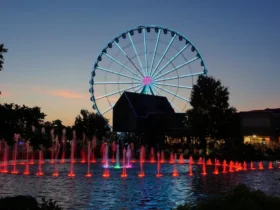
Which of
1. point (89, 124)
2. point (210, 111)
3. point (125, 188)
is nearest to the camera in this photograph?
point (125, 188)

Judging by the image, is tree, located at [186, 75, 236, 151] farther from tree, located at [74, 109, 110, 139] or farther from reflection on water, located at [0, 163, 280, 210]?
tree, located at [74, 109, 110, 139]

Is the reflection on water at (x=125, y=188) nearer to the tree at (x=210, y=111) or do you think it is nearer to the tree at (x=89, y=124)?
the tree at (x=210, y=111)

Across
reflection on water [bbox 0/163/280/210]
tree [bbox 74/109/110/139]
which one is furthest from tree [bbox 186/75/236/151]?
tree [bbox 74/109/110/139]

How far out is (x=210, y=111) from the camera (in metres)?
42.6

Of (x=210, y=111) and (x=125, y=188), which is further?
(x=210, y=111)

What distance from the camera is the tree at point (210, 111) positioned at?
→ 4244cm

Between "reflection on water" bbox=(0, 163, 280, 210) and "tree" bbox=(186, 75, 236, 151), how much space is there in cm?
1873

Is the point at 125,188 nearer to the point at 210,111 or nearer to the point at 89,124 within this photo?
the point at 210,111

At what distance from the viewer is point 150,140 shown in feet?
184

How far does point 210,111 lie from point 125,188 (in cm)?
2576

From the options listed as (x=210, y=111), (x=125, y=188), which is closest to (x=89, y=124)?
(x=210, y=111)

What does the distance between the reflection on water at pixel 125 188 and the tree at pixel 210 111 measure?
61.5 ft

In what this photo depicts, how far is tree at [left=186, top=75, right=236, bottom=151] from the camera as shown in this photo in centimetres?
Result: 4244

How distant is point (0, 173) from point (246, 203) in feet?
66.3
